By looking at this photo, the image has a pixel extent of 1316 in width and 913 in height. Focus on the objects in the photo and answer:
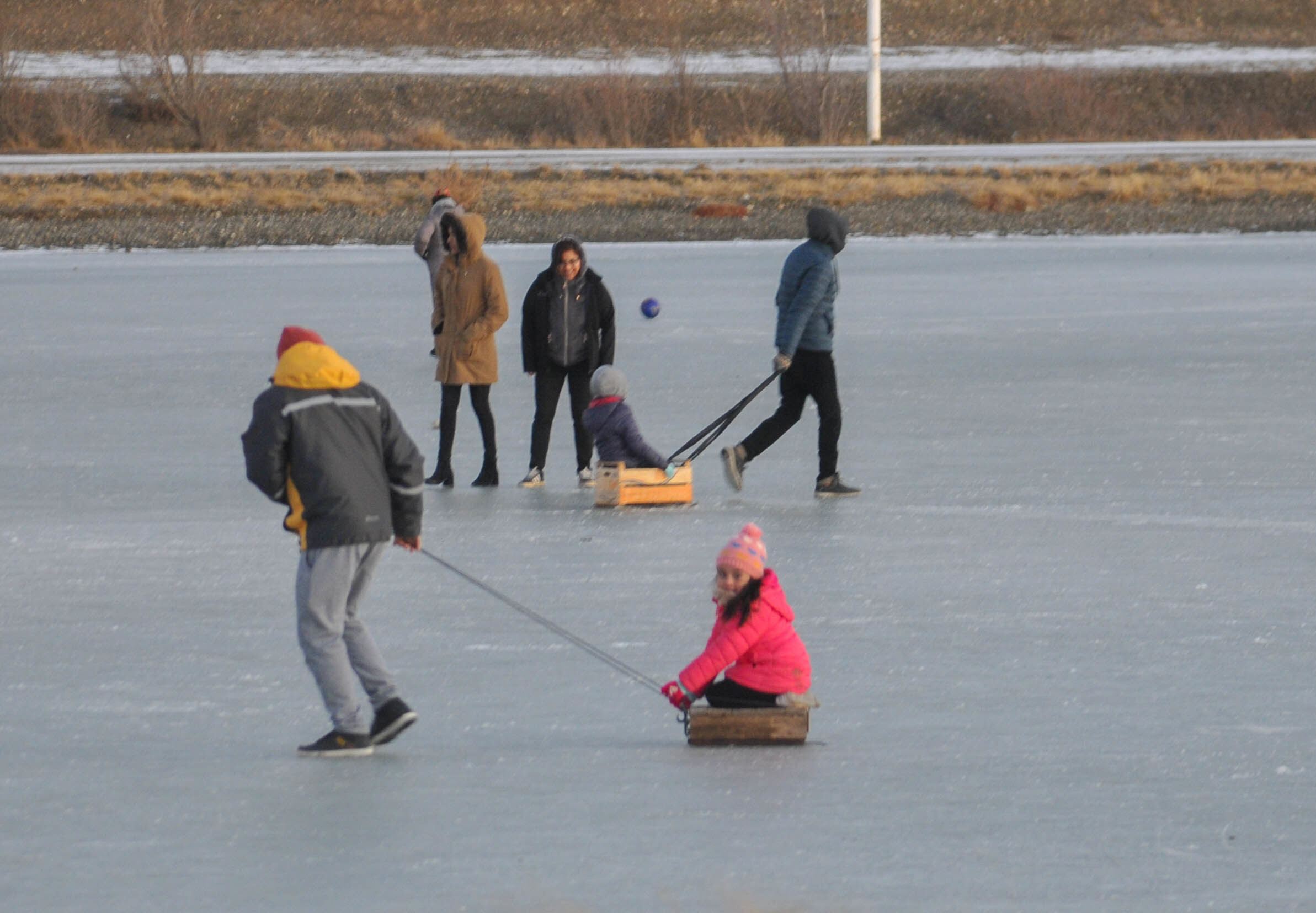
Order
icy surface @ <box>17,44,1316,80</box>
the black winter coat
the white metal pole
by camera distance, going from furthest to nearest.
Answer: icy surface @ <box>17,44,1316,80</box> < the white metal pole < the black winter coat

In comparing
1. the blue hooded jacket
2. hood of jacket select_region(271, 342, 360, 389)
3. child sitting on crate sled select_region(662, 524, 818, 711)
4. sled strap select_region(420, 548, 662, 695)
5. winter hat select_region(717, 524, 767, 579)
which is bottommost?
sled strap select_region(420, 548, 662, 695)

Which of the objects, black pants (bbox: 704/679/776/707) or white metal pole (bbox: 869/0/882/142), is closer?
black pants (bbox: 704/679/776/707)

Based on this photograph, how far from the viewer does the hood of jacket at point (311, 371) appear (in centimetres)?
483

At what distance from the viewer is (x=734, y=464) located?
29.6ft

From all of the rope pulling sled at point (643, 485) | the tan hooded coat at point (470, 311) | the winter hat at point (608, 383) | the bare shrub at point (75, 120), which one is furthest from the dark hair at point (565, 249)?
the bare shrub at point (75, 120)

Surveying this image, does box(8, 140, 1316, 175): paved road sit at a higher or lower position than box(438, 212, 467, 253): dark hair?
lower

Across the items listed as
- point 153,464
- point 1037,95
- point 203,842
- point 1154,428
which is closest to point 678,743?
point 203,842

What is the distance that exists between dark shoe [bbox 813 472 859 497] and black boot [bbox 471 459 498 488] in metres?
1.62

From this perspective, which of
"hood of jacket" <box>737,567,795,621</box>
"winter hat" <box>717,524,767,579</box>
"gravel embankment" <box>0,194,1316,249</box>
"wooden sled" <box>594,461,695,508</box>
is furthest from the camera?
"gravel embankment" <box>0,194,1316,249</box>

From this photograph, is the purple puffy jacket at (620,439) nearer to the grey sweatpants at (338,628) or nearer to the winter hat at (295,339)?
the grey sweatpants at (338,628)

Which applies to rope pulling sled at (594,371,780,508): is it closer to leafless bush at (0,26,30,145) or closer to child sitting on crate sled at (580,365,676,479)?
child sitting on crate sled at (580,365,676,479)

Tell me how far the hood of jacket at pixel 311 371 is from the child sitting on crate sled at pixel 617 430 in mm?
3885

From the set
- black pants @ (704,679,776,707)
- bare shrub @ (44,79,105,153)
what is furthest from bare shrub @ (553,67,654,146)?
black pants @ (704,679,776,707)

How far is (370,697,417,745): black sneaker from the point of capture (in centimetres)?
501
